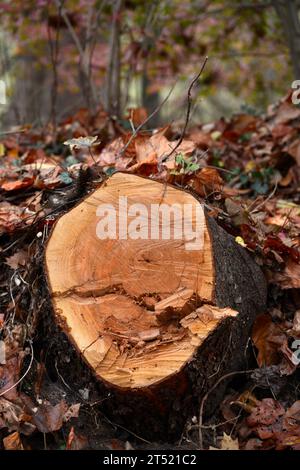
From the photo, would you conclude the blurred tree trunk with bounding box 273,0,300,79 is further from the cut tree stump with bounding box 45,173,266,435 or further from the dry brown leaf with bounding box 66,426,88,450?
the dry brown leaf with bounding box 66,426,88,450

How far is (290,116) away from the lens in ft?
14.1

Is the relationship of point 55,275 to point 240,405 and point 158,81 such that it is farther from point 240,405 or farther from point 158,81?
point 158,81

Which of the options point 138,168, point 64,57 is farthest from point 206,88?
point 138,168

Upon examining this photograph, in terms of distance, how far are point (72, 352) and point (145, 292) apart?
1.19 ft

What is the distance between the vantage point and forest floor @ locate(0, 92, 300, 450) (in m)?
2.36

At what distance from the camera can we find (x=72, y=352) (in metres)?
2.35

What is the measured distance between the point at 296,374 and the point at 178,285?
0.69 meters

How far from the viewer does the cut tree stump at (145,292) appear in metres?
2.28

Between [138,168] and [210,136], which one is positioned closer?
[138,168]

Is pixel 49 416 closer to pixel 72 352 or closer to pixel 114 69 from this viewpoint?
pixel 72 352
